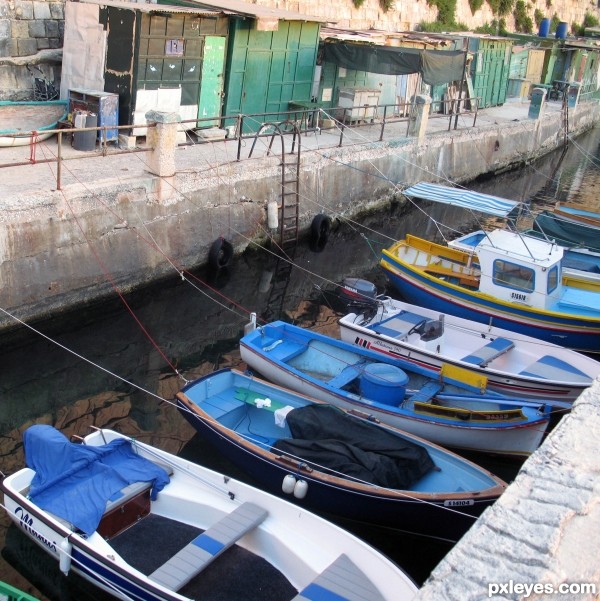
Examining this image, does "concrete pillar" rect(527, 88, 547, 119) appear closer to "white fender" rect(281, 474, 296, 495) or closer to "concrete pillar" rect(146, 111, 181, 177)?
"concrete pillar" rect(146, 111, 181, 177)

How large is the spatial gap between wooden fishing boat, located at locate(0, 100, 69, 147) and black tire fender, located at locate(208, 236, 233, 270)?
439 cm

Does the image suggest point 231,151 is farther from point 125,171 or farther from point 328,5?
point 328,5

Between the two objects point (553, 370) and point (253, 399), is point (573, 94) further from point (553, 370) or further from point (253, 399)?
point (253, 399)

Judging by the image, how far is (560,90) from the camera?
4309cm

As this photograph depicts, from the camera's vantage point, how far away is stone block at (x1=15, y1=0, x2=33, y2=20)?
18364mm

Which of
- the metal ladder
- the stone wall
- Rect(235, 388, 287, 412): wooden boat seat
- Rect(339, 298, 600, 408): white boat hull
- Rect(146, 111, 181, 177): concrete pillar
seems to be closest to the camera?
Rect(235, 388, 287, 412): wooden boat seat

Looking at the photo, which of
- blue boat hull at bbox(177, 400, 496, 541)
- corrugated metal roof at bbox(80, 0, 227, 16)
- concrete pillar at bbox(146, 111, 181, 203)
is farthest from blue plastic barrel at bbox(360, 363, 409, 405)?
corrugated metal roof at bbox(80, 0, 227, 16)

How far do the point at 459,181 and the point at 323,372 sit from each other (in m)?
16.7

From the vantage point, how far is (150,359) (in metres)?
13.9

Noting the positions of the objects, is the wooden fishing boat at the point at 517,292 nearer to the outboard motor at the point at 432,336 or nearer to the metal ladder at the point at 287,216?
the outboard motor at the point at 432,336

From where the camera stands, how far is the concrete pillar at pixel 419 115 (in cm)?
2339

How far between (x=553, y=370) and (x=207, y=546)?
Result: 7.48 m

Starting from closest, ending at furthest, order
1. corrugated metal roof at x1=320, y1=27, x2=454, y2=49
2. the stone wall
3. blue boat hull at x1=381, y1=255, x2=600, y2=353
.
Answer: blue boat hull at x1=381, y1=255, x2=600, y2=353
the stone wall
corrugated metal roof at x1=320, y1=27, x2=454, y2=49

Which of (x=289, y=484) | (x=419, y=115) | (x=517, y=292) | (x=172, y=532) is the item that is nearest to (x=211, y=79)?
(x=419, y=115)
